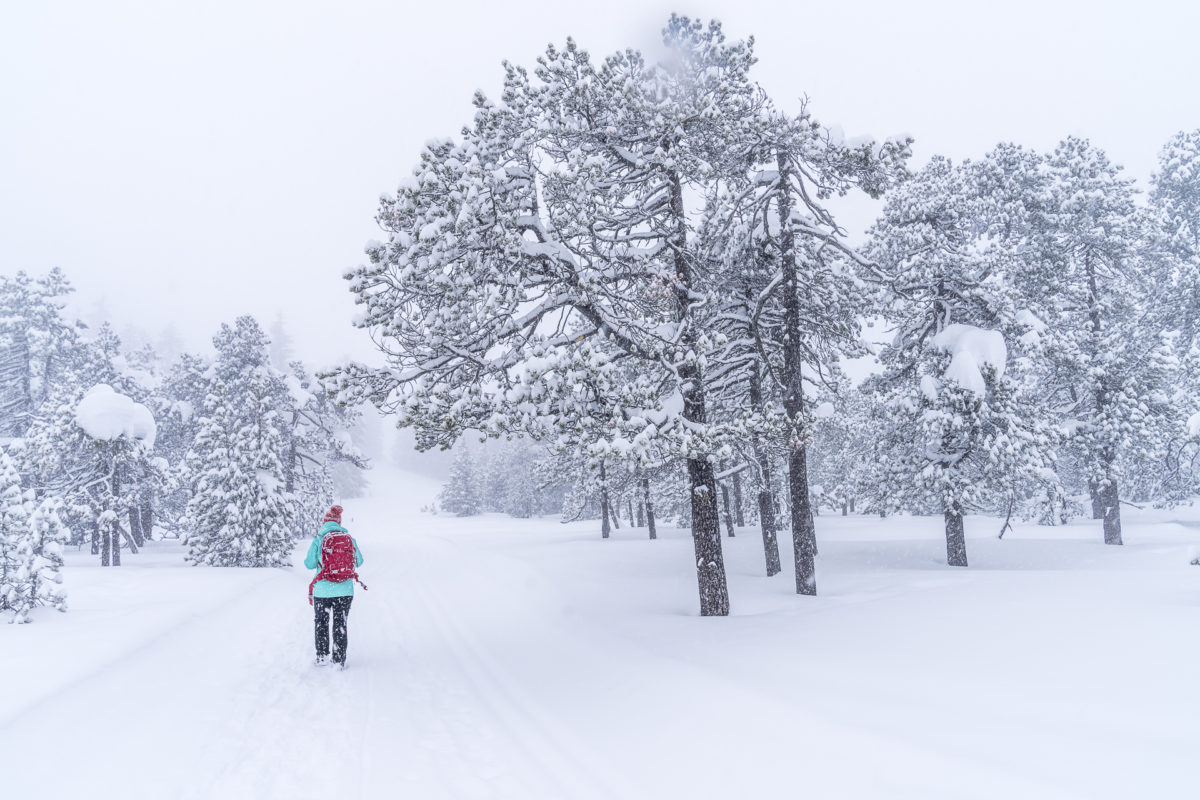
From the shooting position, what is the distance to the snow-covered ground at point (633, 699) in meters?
4.48

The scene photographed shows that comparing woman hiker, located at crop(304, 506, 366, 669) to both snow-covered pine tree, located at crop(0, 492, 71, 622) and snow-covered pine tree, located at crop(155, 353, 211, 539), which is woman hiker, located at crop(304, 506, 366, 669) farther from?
snow-covered pine tree, located at crop(155, 353, 211, 539)

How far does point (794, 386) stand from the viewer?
1351 cm

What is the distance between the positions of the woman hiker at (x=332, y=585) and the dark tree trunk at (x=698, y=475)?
5565mm

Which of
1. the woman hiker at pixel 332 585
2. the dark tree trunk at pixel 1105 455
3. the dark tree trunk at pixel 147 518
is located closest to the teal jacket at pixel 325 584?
the woman hiker at pixel 332 585

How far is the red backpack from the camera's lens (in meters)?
8.48

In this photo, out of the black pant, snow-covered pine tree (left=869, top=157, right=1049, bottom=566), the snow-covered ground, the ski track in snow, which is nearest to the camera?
the snow-covered ground

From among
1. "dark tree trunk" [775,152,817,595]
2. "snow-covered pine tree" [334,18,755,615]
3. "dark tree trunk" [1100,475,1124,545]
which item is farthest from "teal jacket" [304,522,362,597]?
"dark tree trunk" [1100,475,1124,545]

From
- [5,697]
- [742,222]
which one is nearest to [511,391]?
[5,697]

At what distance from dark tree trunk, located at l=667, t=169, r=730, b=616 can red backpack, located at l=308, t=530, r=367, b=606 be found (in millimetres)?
5516

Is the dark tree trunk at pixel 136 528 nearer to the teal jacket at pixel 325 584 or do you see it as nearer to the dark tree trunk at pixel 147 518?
the dark tree trunk at pixel 147 518

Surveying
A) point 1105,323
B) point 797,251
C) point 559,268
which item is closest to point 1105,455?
point 1105,323

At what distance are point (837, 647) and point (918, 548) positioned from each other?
1678cm

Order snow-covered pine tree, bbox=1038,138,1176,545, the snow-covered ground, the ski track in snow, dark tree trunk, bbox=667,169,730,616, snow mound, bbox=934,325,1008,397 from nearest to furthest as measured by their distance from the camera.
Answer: the snow-covered ground
the ski track in snow
dark tree trunk, bbox=667,169,730,616
snow mound, bbox=934,325,1008,397
snow-covered pine tree, bbox=1038,138,1176,545

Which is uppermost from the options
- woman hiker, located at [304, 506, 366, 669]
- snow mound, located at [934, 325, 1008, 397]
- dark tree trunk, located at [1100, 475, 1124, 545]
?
snow mound, located at [934, 325, 1008, 397]
